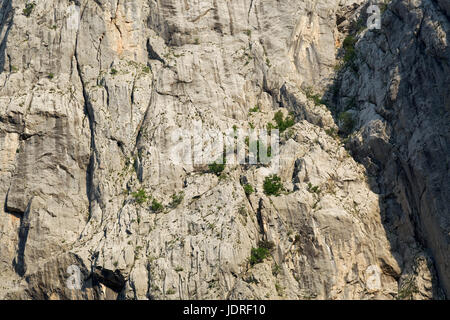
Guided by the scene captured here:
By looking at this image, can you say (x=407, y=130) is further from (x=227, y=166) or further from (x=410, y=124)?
(x=227, y=166)

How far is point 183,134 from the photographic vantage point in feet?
188

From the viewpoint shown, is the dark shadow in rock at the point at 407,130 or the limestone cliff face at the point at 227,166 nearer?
the dark shadow in rock at the point at 407,130

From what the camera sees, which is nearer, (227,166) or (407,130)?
(407,130)

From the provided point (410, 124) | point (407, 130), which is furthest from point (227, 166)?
point (410, 124)

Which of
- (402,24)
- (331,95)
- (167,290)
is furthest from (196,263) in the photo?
(402,24)

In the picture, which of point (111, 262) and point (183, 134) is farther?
point (183, 134)

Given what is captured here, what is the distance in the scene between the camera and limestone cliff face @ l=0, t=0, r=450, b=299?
165 ft

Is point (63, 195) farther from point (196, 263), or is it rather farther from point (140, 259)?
point (196, 263)

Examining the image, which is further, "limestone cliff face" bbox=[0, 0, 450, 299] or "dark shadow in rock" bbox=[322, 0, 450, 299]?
"limestone cliff face" bbox=[0, 0, 450, 299]

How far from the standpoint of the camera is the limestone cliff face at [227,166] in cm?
5022

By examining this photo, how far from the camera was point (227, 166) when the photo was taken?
183 ft

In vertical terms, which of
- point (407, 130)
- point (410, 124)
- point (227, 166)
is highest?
point (410, 124)

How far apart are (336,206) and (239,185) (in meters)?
7.30
